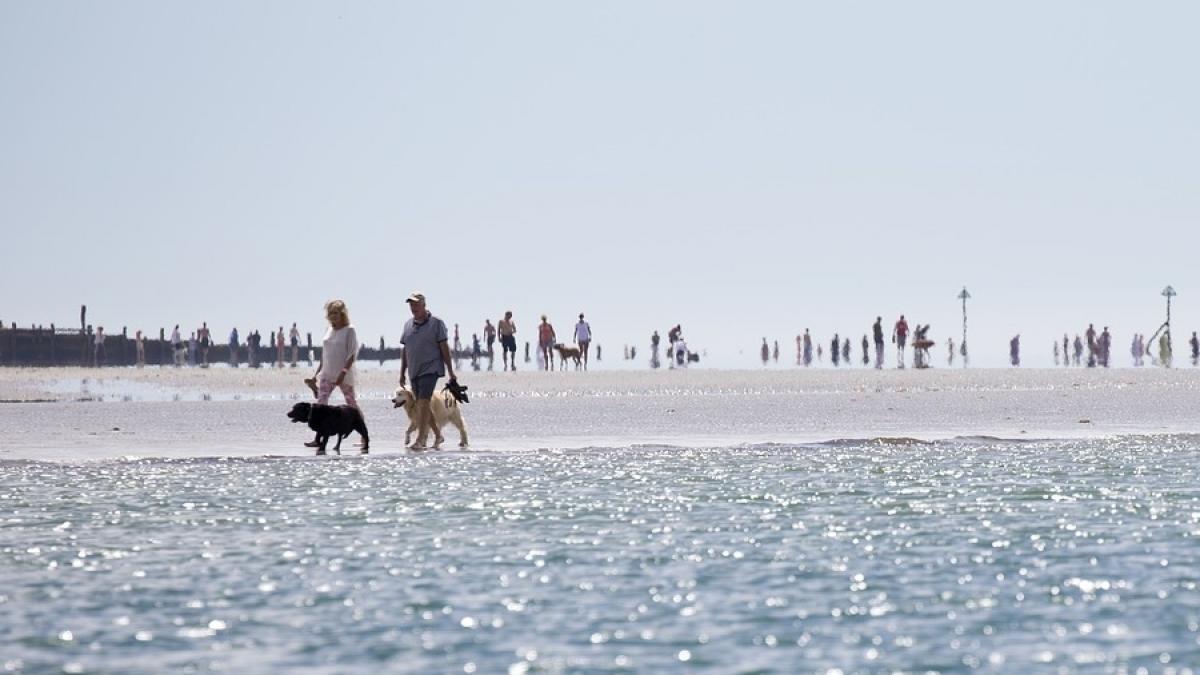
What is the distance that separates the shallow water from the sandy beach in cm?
425

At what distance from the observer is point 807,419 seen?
2655 centimetres

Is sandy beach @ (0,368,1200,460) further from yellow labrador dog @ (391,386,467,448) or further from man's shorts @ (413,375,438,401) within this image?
man's shorts @ (413,375,438,401)

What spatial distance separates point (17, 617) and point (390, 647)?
201 cm

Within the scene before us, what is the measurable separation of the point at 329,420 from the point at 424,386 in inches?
39.5

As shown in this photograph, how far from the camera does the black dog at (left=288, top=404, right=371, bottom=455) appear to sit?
18.5 m

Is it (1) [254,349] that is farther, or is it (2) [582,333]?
(1) [254,349]

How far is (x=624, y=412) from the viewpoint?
96.7 feet

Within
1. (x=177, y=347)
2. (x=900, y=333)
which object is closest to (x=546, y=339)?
(x=900, y=333)

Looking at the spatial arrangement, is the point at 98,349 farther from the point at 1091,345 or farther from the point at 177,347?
the point at 1091,345

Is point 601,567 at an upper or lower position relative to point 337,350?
lower

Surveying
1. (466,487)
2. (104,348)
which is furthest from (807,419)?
(104,348)

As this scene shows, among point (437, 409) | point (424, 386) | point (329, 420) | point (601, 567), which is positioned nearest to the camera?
point (601, 567)

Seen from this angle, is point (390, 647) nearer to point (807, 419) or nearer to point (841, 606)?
point (841, 606)

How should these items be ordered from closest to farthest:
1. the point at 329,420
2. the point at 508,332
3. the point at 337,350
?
the point at 337,350, the point at 329,420, the point at 508,332
